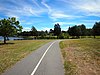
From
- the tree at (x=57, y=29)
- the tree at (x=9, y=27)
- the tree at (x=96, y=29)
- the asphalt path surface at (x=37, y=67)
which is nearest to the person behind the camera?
the asphalt path surface at (x=37, y=67)

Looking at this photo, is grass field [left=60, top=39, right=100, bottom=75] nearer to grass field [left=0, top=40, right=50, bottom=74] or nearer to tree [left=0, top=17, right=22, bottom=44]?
grass field [left=0, top=40, right=50, bottom=74]

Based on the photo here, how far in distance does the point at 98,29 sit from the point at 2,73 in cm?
8987

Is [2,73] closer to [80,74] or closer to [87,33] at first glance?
[80,74]

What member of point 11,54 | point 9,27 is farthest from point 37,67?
point 9,27

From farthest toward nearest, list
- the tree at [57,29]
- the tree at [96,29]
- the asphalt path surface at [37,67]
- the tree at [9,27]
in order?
Answer: the tree at [57,29] < the tree at [96,29] < the tree at [9,27] < the asphalt path surface at [37,67]

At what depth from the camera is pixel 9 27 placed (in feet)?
152

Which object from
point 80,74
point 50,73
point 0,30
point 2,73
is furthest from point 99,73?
point 0,30

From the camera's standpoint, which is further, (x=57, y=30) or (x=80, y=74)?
(x=57, y=30)

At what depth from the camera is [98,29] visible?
9512cm

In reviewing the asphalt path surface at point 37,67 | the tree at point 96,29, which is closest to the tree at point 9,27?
the asphalt path surface at point 37,67

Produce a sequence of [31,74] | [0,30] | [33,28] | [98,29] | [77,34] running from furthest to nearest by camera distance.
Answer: [33,28] < [77,34] < [98,29] < [0,30] < [31,74]

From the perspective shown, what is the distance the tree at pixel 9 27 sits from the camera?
4603 cm

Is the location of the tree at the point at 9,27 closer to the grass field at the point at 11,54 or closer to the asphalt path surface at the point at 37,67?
the grass field at the point at 11,54

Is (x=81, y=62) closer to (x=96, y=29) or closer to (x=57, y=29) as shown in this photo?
(x=96, y=29)
